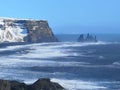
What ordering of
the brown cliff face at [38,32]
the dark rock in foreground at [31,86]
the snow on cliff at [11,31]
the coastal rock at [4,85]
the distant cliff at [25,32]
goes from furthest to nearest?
the brown cliff face at [38,32]
the distant cliff at [25,32]
the snow on cliff at [11,31]
the dark rock in foreground at [31,86]
the coastal rock at [4,85]

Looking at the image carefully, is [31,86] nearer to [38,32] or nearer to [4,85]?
[4,85]

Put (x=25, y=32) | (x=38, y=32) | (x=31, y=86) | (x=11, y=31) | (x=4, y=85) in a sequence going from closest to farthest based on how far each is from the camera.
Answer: (x=4, y=85)
(x=31, y=86)
(x=11, y=31)
(x=25, y=32)
(x=38, y=32)

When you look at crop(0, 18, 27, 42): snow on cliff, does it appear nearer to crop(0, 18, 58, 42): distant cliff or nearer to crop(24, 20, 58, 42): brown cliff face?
crop(0, 18, 58, 42): distant cliff

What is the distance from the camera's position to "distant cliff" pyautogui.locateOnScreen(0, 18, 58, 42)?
165 meters

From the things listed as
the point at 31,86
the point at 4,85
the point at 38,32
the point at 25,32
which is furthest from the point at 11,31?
the point at 4,85

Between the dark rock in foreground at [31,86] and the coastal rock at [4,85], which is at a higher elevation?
the coastal rock at [4,85]

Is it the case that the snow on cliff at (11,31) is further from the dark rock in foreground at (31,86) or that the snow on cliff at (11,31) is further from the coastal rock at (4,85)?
the coastal rock at (4,85)

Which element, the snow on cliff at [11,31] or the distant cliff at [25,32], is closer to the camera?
the snow on cliff at [11,31]

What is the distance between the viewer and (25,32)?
166 metres

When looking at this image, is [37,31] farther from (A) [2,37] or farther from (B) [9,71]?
(B) [9,71]

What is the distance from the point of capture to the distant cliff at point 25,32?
165 m

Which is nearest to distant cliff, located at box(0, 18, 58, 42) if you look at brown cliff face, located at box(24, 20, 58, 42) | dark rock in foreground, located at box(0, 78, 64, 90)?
brown cliff face, located at box(24, 20, 58, 42)

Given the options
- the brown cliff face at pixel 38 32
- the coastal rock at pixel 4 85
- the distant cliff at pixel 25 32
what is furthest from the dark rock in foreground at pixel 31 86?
the brown cliff face at pixel 38 32

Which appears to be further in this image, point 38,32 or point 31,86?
point 38,32
